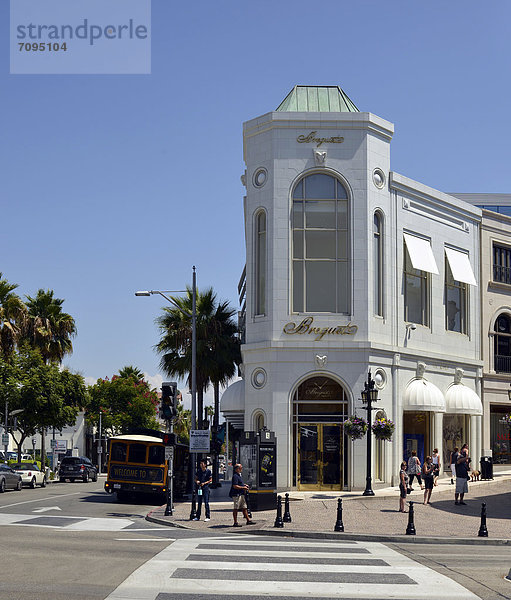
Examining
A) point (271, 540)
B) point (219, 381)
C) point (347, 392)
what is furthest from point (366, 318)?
point (271, 540)

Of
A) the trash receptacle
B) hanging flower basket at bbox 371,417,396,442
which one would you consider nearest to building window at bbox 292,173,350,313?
hanging flower basket at bbox 371,417,396,442

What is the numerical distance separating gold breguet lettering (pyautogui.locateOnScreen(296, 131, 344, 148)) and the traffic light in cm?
1468

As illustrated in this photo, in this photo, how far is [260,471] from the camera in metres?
26.9

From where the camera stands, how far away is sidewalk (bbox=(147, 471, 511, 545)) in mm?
21434

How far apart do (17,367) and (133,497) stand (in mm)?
23772

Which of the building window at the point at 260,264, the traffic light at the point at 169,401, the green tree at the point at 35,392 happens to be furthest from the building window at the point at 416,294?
the green tree at the point at 35,392

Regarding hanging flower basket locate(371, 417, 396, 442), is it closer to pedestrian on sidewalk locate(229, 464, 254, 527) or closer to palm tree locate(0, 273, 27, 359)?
pedestrian on sidewalk locate(229, 464, 254, 527)

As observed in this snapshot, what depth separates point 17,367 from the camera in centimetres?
5462

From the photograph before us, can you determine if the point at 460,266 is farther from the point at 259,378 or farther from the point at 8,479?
the point at 8,479

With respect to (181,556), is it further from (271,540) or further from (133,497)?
(133,497)

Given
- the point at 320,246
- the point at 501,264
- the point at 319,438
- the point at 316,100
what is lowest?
the point at 319,438

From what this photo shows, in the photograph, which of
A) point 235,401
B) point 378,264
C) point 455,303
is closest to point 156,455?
point 235,401

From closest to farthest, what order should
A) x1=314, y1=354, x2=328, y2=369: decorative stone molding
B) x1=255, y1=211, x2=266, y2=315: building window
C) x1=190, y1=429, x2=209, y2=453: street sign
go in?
x1=190, y1=429, x2=209, y2=453: street sign → x1=314, y1=354, x2=328, y2=369: decorative stone molding → x1=255, y1=211, x2=266, y2=315: building window

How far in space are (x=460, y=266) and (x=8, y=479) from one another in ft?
81.2
